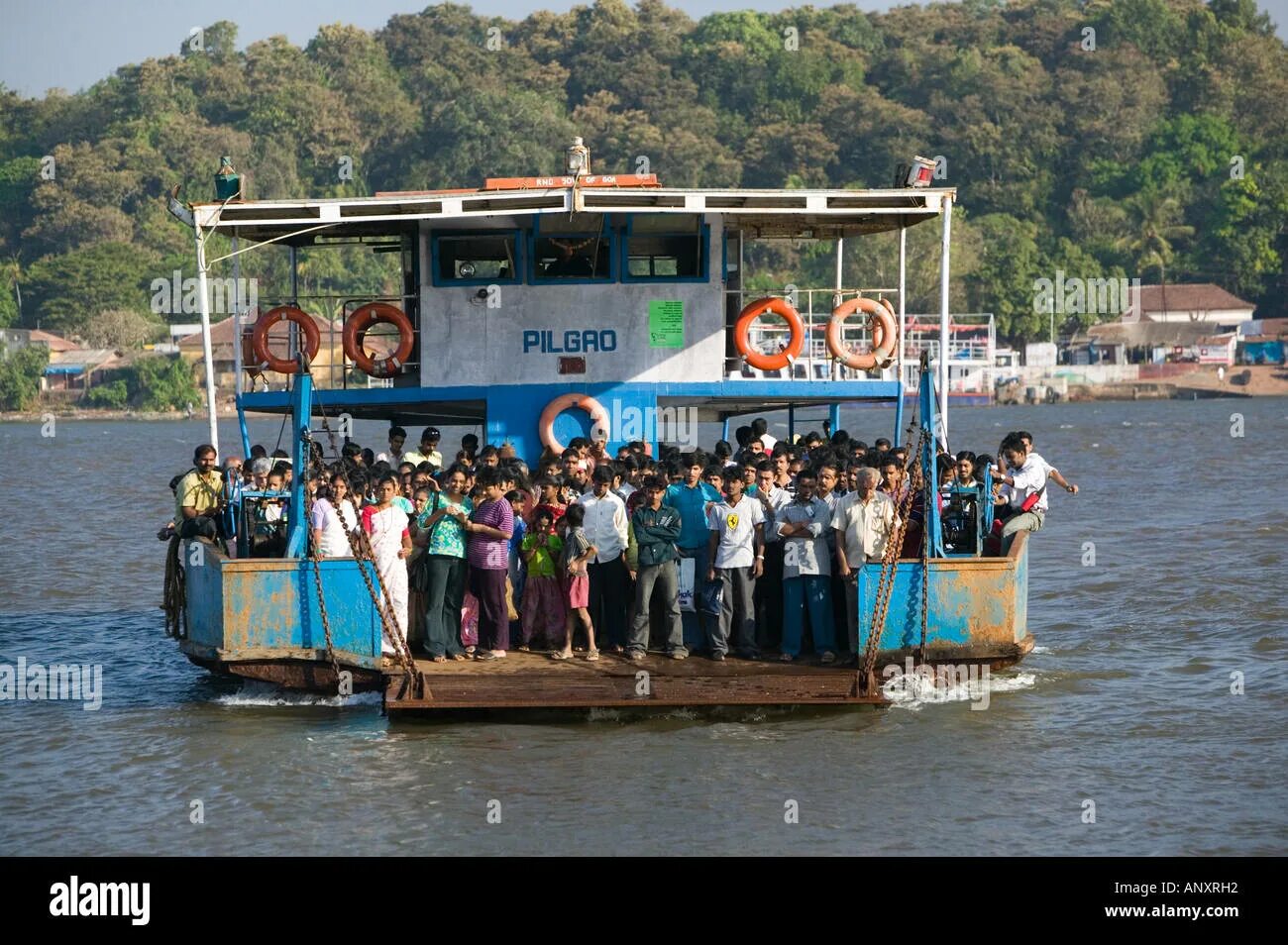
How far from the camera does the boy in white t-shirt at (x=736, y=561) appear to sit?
14312 mm

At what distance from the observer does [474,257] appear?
18.1 meters

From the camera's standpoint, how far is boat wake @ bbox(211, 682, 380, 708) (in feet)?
48.9

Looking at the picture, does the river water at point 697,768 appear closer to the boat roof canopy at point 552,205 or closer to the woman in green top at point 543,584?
the woman in green top at point 543,584

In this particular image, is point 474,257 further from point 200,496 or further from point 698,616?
point 698,616

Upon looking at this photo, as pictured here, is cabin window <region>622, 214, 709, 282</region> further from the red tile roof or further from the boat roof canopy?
the red tile roof

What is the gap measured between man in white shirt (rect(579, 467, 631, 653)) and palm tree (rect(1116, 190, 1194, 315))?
340 feet

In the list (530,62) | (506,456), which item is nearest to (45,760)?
(506,456)

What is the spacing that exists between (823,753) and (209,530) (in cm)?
539

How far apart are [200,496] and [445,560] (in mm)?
2808

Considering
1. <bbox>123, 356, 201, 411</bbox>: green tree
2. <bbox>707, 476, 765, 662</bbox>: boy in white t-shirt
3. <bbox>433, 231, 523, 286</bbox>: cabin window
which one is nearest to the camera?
<bbox>707, 476, 765, 662</bbox>: boy in white t-shirt

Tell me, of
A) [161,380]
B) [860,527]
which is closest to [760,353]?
[860,527]

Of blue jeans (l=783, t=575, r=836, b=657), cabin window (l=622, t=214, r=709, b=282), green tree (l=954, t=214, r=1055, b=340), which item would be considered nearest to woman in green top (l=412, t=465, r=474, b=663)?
blue jeans (l=783, t=575, r=836, b=657)

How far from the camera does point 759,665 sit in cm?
1438
